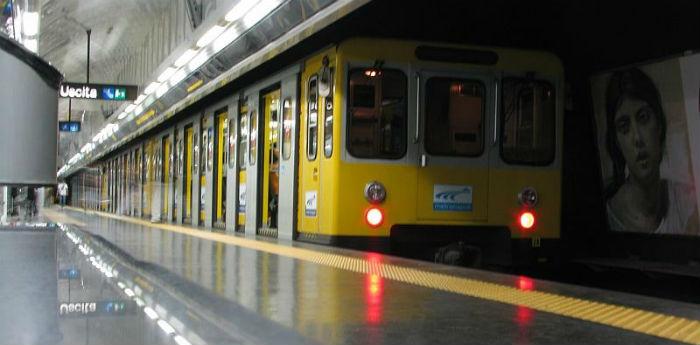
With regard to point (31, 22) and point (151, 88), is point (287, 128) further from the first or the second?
point (151, 88)

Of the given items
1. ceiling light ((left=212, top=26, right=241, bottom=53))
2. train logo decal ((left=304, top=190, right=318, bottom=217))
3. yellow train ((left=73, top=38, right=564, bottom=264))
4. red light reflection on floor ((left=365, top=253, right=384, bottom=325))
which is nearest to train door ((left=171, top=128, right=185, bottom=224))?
ceiling light ((left=212, top=26, right=241, bottom=53))

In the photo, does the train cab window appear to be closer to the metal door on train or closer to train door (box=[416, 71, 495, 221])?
the metal door on train

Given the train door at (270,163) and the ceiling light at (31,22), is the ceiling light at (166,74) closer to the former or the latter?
the ceiling light at (31,22)

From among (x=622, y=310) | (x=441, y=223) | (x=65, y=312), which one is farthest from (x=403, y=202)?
(x=65, y=312)

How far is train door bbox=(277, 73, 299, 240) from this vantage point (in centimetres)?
923

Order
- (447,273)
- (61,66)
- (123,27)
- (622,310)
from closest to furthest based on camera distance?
1. (622,310)
2. (447,273)
3. (123,27)
4. (61,66)

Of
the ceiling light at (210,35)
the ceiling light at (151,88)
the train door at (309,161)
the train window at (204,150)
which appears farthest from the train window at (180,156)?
the train door at (309,161)

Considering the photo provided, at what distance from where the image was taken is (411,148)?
7984 millimetres

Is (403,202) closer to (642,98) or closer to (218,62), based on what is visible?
(642,98)

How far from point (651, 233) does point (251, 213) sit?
5495mm

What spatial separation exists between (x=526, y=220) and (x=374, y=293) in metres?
3.63

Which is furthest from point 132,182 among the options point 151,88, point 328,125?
point 328,125

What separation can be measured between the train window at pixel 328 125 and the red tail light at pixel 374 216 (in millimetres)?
711

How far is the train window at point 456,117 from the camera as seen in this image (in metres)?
8.14
